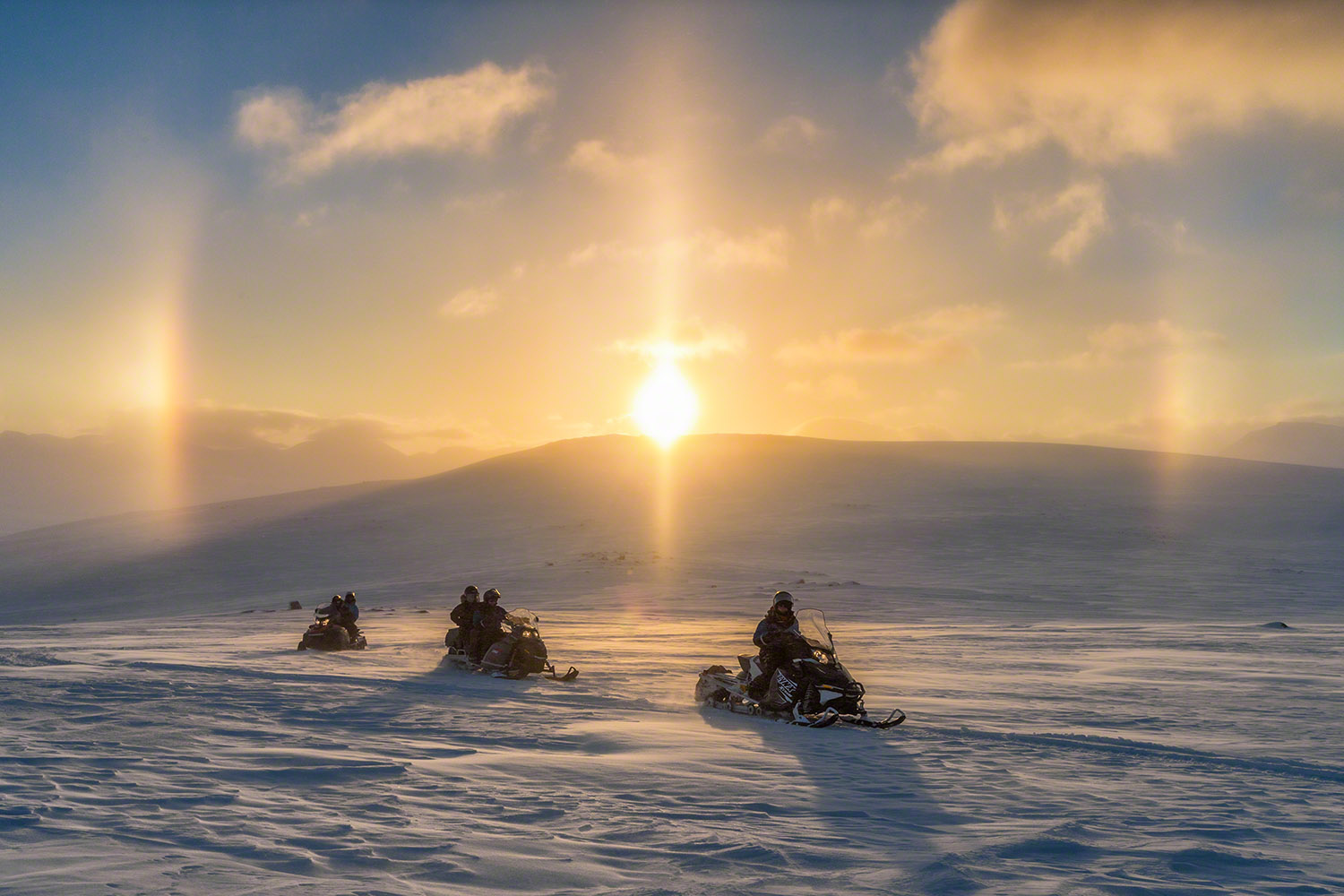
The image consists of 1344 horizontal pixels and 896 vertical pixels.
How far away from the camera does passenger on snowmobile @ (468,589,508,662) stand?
1455 centimetres

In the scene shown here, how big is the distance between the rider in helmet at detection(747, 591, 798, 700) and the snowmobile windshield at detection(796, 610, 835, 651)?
5.0 inches

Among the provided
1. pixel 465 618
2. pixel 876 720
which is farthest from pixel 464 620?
pixel 876 720

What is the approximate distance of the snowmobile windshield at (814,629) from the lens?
10789 millimetres

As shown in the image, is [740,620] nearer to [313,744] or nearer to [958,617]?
[958,617]

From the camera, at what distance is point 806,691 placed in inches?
399

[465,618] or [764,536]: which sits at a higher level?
[764,536]

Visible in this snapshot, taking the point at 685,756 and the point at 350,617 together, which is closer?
the point at 685,756

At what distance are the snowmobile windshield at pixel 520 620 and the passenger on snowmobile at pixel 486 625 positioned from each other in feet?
0.38

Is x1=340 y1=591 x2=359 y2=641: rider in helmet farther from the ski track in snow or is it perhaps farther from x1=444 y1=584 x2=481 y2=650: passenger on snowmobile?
the ski track in snow

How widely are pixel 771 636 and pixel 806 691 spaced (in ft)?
2.55

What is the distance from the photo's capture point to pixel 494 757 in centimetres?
783

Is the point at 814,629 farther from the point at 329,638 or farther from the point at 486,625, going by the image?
the point at 329,638

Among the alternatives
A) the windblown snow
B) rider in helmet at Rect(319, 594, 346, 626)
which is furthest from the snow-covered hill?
rider in helmet at Rect(319, 594, 346, 626)

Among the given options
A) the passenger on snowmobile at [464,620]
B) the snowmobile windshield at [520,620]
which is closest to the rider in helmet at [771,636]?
the snowmobile windshield at [520,620]
